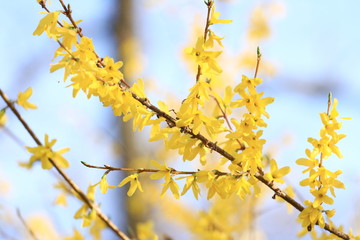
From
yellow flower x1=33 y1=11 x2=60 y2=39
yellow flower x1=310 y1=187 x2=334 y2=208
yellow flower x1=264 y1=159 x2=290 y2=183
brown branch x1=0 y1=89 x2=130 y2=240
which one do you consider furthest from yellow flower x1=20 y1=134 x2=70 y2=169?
yellow flower x1=310 y1=187 x2=334 y2=208

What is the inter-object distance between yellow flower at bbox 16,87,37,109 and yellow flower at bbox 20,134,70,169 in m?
0.14

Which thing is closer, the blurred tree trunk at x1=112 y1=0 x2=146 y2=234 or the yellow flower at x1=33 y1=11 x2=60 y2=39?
the yellow flower at x1=33 y1=11 x2=60 y2=39

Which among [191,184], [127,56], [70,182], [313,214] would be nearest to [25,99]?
[70,182]

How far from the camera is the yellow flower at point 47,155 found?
55.0 inches

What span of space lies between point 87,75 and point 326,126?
65cm

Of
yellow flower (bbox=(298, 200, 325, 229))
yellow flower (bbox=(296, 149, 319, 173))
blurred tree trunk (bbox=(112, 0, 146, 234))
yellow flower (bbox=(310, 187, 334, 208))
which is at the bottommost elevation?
yellow flower (bbox=(298, 200, 325, 229))

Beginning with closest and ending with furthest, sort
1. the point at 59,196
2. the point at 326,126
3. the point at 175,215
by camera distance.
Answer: the point at 326,126, the point at 59,196, the point at 175,215

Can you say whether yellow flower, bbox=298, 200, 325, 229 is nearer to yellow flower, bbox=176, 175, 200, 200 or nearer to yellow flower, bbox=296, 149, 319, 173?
yellow flower, bbox=296, 149, 319, 173

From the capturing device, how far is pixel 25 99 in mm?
1461

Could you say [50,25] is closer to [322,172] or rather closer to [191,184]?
[191,184]

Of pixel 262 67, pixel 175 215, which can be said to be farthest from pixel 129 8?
pixel 175 215

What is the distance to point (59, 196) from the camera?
1.82 meters

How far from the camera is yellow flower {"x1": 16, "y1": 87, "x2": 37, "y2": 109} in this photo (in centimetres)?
145

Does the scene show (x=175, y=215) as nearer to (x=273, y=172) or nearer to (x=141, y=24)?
(x=273, y=172)
